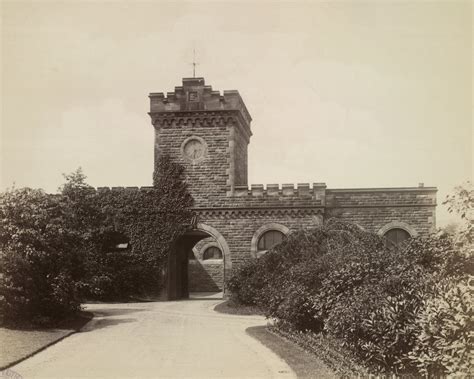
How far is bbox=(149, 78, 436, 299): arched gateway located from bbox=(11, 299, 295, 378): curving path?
8278 mm

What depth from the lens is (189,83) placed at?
28984 mm

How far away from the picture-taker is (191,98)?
95.1 feet

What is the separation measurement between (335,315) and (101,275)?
16656 millimetres

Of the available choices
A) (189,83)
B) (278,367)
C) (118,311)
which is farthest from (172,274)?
(278,367)

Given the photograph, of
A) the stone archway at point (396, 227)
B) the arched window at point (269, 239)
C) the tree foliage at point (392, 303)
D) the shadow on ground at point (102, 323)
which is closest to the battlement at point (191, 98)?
the arched window at point (269, 239)

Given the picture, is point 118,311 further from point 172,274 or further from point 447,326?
point 447,326

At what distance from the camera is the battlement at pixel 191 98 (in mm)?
28875

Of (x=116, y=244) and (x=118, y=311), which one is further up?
(x=116, y=244)

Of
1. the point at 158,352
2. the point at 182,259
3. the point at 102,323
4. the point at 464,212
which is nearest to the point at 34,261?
the point at 102,323

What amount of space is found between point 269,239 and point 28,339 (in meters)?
15.4

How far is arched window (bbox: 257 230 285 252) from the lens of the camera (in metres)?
28.1

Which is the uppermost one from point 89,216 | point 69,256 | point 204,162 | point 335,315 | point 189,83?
point 189,83

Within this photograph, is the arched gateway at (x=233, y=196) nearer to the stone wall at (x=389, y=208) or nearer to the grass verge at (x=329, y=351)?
the stone wall at (x=389, y=208)

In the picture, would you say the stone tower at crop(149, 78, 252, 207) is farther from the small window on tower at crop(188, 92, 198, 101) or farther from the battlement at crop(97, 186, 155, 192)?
the battlement at crop(97, 186, 155, 192)
